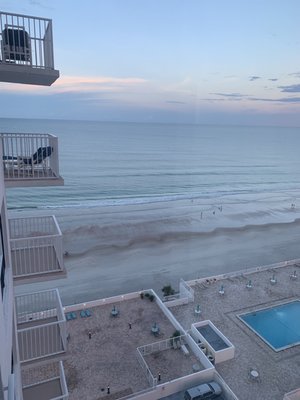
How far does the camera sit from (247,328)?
1494 cm

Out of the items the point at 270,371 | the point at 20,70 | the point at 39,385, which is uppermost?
the point at 20,70

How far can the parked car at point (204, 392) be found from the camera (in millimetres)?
10539

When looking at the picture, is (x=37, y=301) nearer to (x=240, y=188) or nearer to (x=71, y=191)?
(x=71, y=191)

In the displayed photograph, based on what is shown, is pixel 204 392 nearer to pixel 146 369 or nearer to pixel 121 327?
pixel 146 369

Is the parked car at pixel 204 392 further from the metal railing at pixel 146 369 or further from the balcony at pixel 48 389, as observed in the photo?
the balcony at pixel 48 389

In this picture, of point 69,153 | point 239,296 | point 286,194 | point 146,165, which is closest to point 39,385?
point 239,296

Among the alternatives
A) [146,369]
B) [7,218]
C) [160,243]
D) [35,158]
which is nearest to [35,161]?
[35,158]

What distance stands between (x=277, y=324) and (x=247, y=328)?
5.32ft

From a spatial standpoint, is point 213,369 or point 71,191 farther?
point 71,191

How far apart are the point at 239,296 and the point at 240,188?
116 feet

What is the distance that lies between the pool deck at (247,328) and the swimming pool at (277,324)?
1.03 ft

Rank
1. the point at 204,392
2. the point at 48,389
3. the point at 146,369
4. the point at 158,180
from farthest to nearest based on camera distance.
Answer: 1. the point at 158,180
2. the point at 146,369
3. the point at 204,392
4. the point at 48,389

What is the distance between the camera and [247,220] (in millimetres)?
33750

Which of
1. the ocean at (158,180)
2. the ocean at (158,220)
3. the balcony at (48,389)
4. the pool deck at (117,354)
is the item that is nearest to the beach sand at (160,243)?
the ocean at (158,220)
